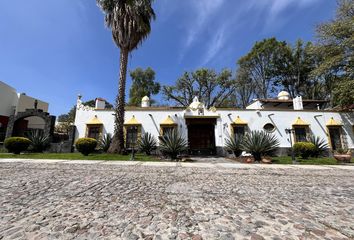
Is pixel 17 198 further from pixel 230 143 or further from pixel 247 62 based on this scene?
pixel 247 62

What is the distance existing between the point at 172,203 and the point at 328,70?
23.2 meters

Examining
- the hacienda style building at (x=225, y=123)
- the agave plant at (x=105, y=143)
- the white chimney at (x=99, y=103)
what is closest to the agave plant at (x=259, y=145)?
the hacienda style building at (x=225, y=123)

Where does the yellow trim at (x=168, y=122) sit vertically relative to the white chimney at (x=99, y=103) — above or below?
below

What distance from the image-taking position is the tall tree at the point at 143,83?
36812 millimetres

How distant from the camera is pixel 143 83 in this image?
122 feet

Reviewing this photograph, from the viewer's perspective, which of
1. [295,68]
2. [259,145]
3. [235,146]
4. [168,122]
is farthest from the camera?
[295,68]

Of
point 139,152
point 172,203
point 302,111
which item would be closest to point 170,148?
point 139,152

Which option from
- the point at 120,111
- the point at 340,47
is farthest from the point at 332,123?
the point at 120,111

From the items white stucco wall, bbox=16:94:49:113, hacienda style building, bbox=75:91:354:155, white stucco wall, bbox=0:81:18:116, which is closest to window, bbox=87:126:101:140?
hacienda style building, bbox=75:91:354:155

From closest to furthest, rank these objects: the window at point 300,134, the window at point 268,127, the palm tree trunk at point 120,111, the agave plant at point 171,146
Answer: the agave plant at point 171,146 → the palm tree trunk at point 120,111 → the window at point 300,134 → the window at point 268,127

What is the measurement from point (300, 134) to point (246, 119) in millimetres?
5609

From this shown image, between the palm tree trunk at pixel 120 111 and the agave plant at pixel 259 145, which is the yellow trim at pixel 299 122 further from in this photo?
the palm tree trunk at pixel 120 111

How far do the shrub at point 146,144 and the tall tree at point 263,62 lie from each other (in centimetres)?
2459

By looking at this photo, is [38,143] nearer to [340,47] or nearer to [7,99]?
[7,99]
